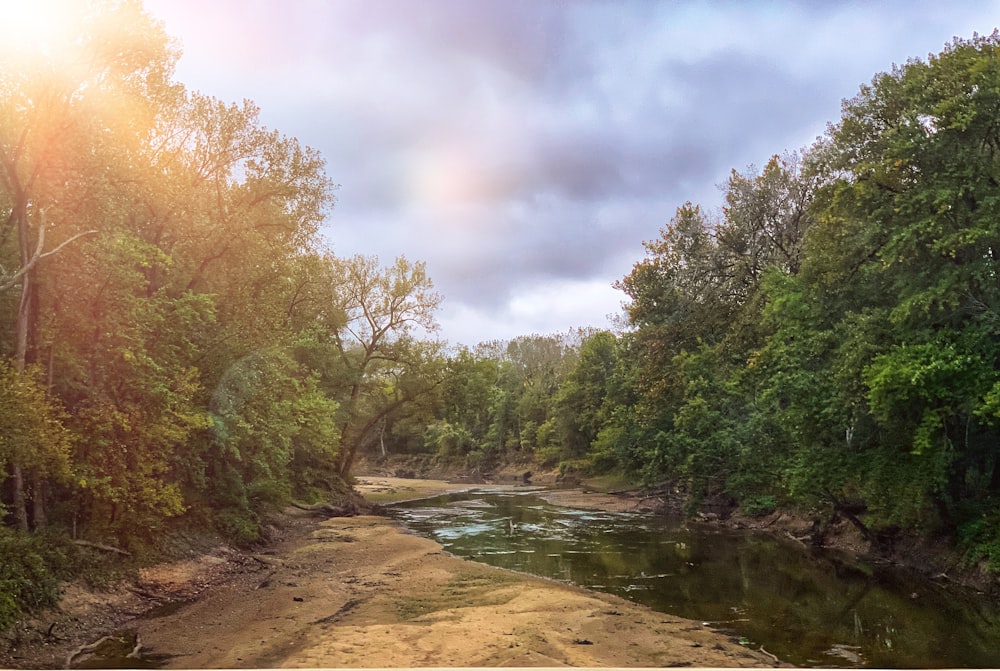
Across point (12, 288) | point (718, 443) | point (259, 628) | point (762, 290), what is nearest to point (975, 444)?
point (762, 290)

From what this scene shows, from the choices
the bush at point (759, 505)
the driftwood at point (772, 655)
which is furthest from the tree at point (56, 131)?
the bush at point (759, 505)

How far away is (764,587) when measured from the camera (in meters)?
19.0

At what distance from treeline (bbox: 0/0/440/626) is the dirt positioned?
4.84ft

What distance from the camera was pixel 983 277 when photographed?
58.9 ft

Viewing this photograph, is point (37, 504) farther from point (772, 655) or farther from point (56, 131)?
point (772, 655)

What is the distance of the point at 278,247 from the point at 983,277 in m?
25.8

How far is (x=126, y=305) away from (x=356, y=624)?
10.8 metres

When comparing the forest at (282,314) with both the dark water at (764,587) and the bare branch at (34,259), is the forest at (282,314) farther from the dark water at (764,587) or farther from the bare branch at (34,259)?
the dark water at (764,587)

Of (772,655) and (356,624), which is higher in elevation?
(356,624)

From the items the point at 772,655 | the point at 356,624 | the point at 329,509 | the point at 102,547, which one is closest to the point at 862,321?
the point at 772,655

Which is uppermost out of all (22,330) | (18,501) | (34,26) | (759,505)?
(34,26)

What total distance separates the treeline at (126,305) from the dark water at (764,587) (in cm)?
1063

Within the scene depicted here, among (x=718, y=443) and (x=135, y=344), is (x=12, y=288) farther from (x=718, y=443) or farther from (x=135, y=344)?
(x=718, y=443)

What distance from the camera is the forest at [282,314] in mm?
15906
